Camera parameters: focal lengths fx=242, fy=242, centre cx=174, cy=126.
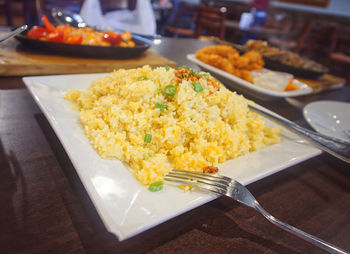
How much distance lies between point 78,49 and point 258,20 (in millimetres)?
10240

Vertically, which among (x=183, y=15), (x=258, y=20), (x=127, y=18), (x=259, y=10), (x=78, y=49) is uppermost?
(x=259, y=10)

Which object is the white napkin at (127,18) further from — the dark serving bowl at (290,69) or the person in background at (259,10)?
the person in background at (259,10)

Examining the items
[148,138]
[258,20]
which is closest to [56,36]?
[148,138]

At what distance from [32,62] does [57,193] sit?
1.16 metres

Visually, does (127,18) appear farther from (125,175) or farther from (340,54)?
(340,54)

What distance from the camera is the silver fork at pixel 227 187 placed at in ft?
2.25

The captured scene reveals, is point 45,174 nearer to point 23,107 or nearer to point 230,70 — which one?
point 23,107

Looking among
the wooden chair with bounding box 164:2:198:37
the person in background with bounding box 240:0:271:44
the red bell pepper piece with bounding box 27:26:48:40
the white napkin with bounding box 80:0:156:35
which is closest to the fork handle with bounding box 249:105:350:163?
the red bell pepper piece with bounding box 27:26:48:40

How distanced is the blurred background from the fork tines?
12.6 feet

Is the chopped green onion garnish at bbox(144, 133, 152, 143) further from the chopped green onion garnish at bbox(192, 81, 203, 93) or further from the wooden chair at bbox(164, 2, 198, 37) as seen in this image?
the wooden chair at bbox(164, 2, 198, 37)

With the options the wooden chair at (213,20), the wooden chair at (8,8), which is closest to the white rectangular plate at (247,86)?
the wooden chair at (213,20)

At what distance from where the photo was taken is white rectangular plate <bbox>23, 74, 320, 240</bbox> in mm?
577

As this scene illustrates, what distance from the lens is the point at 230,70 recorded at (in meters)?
2.12

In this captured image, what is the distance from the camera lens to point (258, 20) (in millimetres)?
10242
